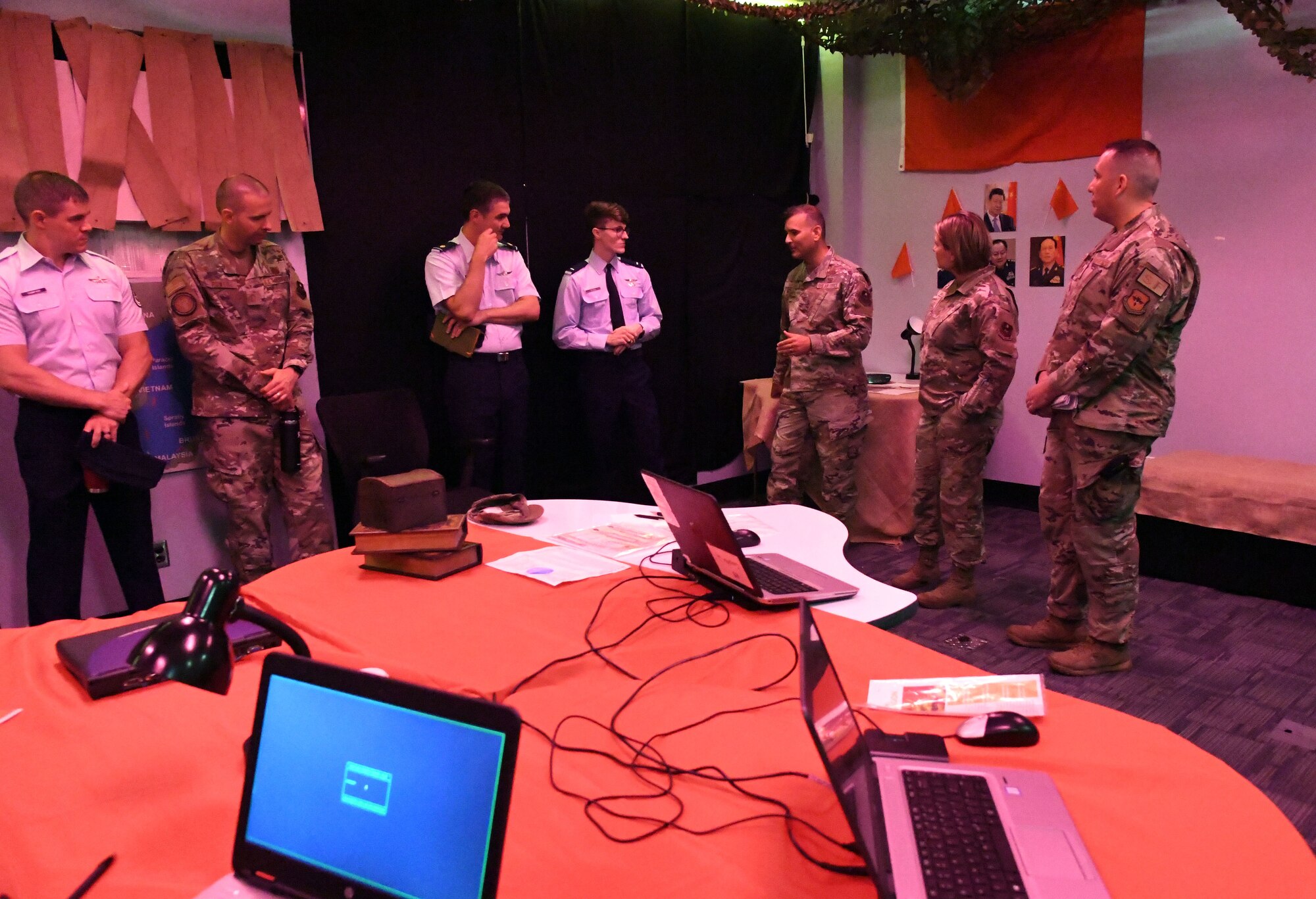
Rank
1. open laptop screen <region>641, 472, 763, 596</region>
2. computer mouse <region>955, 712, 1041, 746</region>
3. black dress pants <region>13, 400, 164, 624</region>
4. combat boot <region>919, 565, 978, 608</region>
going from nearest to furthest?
computer mouse <region>955, 712, 1041, 746</region> → open laptop screen <region>641, 472, 763, 596</region> → black dress pants <region>13, 400, 164, 624</region> → combat boot <region>919, 565, 978, 608</region>

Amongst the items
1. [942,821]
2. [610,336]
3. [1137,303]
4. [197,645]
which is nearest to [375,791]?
[197,645]

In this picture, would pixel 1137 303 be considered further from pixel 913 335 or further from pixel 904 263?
pixel 904 263

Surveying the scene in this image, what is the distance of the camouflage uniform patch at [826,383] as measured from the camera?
408 cm

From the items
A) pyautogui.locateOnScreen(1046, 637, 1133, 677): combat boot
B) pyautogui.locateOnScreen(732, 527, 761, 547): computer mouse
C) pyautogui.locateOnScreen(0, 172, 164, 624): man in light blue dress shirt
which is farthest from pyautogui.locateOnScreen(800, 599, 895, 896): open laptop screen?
pyautogui.locateOnScreen(0, 172, 164, 624): man in light blue dress shirt

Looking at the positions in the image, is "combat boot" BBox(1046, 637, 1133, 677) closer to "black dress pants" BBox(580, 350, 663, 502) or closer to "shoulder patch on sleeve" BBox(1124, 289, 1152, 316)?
"shoulder patch on sleeve" BBox(1124, 289, 1152, 316)

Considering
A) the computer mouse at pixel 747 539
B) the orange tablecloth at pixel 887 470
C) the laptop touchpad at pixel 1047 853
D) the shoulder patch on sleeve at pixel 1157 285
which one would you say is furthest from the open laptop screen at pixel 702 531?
the orange tablecloth at pixel 887 470

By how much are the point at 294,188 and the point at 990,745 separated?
338 cm

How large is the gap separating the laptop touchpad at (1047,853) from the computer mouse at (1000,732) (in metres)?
0.19

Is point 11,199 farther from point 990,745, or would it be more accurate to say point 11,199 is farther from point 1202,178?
point 1202,178

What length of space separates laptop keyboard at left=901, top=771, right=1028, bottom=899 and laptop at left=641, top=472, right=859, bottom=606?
2.02 ft

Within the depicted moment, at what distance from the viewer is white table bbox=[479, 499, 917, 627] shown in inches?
68.2

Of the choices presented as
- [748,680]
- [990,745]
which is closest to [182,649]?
[748,680]

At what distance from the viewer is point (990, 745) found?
3.88 feet

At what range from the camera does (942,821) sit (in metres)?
0.99
